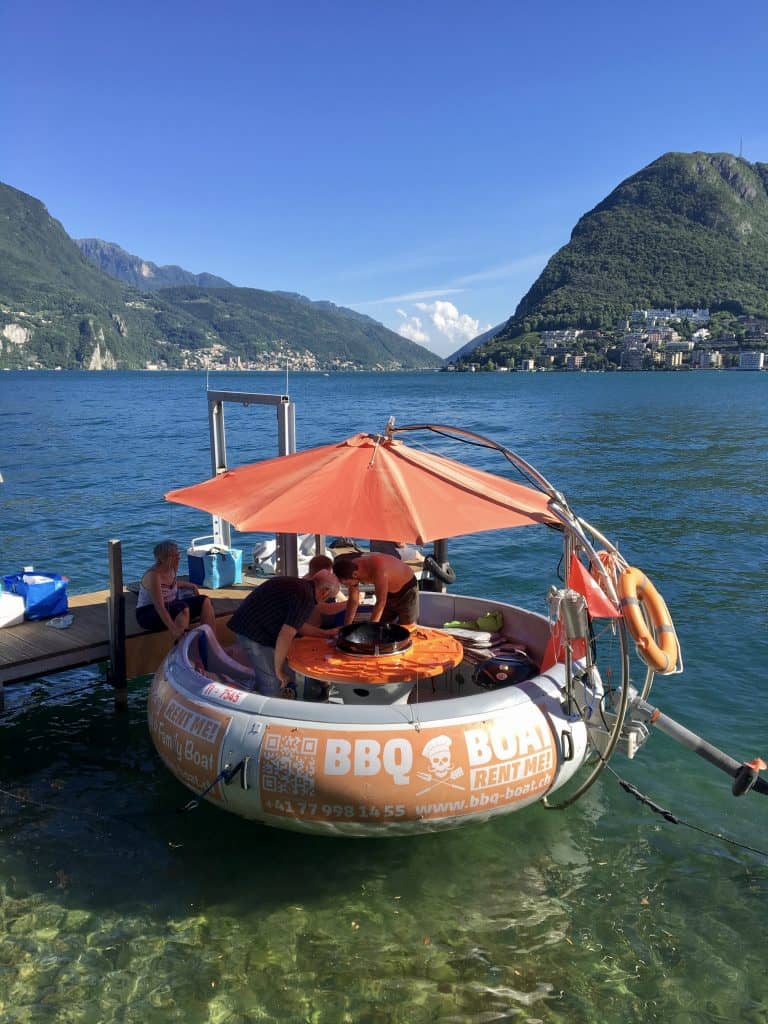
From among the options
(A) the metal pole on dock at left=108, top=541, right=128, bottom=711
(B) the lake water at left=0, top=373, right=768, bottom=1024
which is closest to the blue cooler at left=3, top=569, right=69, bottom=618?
(A) the metal pole on dock at left=108, top=541, right=128, bottom=711

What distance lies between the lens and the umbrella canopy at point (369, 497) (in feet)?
19.4

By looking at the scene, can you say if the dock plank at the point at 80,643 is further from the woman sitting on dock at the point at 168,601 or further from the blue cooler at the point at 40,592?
the woman sitting on dock at the point at 168,601

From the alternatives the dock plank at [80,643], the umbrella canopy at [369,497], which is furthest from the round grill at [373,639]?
the dock plank at [80,643]

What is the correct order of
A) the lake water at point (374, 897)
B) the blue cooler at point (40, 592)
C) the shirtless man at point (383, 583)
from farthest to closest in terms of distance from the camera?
the blue cooler at point (40, 592) < the shirtless man at point (383, 583) < the lake water at point (374, 897)

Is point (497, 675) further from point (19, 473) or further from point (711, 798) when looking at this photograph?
point (19, 473)

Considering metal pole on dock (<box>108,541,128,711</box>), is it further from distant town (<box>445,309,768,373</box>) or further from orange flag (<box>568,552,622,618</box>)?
distant town (<box>445,309,768,373</box>)

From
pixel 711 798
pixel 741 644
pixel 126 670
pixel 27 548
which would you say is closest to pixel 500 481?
pixel 711 798

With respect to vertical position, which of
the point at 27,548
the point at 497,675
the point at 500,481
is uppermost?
the point at 500,481

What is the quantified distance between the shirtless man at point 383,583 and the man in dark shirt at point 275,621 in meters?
0.29

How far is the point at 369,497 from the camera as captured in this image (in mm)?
6266

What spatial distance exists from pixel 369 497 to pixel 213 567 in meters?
5.25

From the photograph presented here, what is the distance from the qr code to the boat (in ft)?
0.03

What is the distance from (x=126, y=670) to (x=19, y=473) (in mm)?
25919

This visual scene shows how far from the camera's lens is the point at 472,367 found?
195 meters
